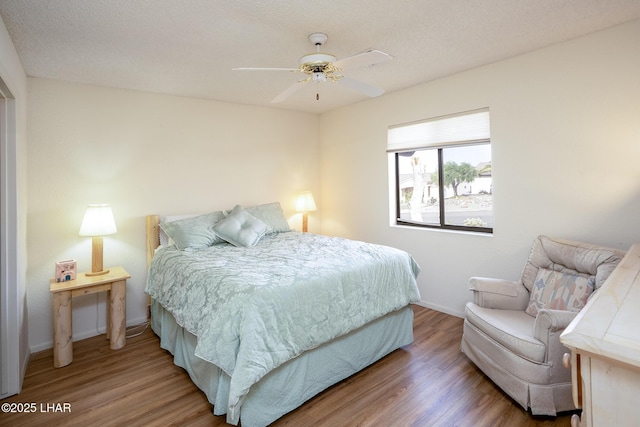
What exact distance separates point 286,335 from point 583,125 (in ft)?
8.86

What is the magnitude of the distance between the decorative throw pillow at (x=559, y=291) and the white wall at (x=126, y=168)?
313 centimetres

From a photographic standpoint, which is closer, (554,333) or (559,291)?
(554,333)

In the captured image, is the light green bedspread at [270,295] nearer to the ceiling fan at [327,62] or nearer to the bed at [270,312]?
the bed at [270,312]

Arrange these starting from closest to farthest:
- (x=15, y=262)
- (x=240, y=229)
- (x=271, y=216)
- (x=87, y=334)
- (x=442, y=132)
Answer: (x=15, y=262) < (x=87, y=334) < (x=240, y=229) < (x=442, y=132) < (x=271, y=216)

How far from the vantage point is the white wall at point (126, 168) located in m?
2.85

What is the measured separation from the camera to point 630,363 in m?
0.70

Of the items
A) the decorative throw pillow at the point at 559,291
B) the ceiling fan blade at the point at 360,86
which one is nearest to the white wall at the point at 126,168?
the ceiling fan blade at the point at 360,86

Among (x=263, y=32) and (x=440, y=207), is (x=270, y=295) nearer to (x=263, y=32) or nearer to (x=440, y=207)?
(x=263, y=32)

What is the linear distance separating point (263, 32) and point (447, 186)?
8.02 feet

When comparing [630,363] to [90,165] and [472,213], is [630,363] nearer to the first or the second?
[472,213]

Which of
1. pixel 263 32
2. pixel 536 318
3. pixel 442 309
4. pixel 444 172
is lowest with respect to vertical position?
pixel 442 309

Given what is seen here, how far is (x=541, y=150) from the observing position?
2.68 meters

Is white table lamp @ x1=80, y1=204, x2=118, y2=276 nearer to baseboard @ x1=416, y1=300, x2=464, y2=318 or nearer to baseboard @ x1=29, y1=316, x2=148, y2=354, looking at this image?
baseboard @ x1=29, y1=316, x2=148, y2=354

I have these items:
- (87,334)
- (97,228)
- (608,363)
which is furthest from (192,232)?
(608,363)
